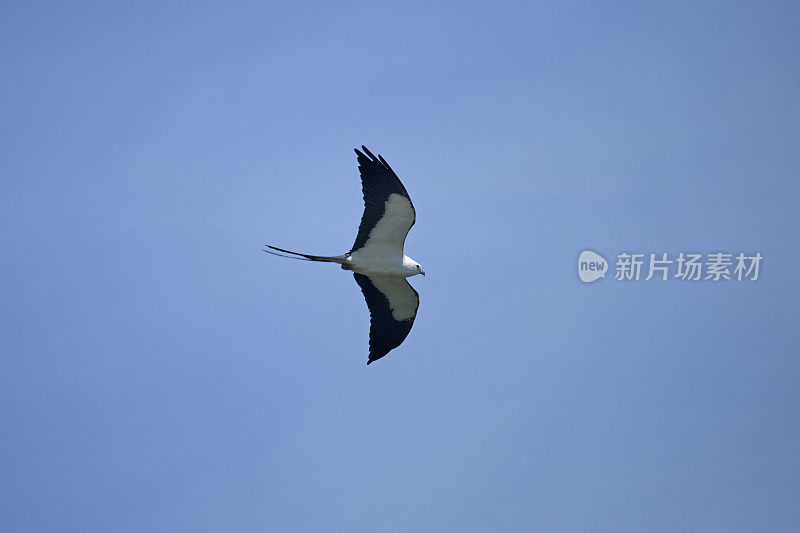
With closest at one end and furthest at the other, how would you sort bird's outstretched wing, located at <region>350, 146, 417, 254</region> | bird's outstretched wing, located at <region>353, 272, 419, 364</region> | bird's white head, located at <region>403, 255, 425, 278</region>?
bird's outstretched wing, located at <region>350, 146, 417, 254</region> → bird's white head, located at <region>403, 255, 425, 278</region> → bird's outstretched wing, located at <region>353, 272, 419, 364</region>

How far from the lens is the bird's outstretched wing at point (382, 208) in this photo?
20.9 meters

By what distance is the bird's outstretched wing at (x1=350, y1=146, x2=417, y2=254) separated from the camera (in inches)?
824

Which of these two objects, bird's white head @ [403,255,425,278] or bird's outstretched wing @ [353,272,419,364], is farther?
bird's outstretched wing @ [353,272,419,364]

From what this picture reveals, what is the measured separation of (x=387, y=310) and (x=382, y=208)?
8.08ft

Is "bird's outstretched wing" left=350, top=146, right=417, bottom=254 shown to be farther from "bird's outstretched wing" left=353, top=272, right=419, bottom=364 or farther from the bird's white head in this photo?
"bird's outstretched wing" left=353, top=272, right=419, bottom=364

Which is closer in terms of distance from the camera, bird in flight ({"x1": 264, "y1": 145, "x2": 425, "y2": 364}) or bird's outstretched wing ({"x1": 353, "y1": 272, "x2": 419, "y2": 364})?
bird in flight ({"x1": 264, "y1": 145, "x2": 425, "y2": 364})

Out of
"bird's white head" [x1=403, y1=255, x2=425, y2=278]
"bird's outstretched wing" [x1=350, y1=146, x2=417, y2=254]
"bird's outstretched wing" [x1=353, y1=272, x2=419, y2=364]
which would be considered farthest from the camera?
"bird's outstretched wing" [x1=353, y1=272, x2=419, y2=364]

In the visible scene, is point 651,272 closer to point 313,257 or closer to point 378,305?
point 378,305

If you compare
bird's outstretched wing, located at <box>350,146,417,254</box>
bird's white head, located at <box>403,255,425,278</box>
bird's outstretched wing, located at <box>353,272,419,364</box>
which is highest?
bird's outstretched wing, located at <box>350,146,417,254</box>

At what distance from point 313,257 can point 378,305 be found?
222 centimetres

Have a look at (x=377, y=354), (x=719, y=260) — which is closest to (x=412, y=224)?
(x=377, y=354)

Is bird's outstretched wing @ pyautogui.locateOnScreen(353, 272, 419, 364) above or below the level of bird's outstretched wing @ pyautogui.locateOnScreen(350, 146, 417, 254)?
below

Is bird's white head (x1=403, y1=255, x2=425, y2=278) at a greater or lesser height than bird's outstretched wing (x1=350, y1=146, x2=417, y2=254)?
lesser

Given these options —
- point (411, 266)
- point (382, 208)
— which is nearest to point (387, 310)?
point (411, 266)
